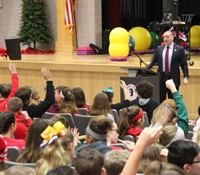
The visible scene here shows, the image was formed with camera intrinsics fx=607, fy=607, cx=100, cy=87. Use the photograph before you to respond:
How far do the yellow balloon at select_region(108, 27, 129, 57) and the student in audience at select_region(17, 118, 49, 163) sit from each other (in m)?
8.39

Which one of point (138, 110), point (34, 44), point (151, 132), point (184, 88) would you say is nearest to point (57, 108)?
point (138, 110)

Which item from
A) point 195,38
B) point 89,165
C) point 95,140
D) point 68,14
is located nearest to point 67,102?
point 95,140

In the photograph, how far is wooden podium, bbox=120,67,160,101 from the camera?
1048 cm

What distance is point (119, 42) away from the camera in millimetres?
14125

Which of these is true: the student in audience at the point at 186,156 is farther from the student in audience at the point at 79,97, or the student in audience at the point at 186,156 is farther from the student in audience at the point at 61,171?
the student in audience at the point at 79,97

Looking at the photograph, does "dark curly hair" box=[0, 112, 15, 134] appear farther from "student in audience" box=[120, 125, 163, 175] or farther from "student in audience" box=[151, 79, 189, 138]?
"student in audience" box=[120, 125, 163, 175]

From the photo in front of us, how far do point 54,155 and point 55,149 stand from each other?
0.24 feet

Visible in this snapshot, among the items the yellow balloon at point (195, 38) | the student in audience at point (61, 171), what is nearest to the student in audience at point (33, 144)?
the student in audience at point (61, 171)

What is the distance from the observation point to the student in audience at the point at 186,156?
14.5 feet

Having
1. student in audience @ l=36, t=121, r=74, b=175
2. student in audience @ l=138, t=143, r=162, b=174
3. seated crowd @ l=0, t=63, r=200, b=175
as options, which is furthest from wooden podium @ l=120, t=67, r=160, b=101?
student in audience @ l=138, t=143, r=162, b=174

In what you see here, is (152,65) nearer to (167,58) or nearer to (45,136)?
(167,58)

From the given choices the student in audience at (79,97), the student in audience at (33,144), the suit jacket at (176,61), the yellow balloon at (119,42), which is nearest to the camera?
the student in audience at (33,144)

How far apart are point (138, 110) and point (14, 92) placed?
2388 millimetres

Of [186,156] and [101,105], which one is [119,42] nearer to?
[101,105]
